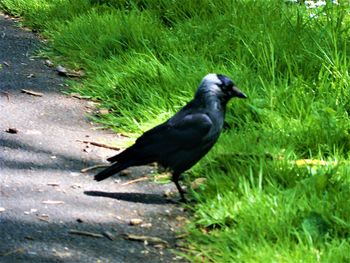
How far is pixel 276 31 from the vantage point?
21.3ft

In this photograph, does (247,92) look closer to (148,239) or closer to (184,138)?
(184,138)

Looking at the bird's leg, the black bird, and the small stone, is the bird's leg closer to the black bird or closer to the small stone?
the black bird

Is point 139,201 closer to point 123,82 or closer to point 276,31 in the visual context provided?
point 123,82

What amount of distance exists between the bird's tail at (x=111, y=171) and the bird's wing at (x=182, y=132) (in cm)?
17

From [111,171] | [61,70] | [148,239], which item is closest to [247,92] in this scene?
[111,171]

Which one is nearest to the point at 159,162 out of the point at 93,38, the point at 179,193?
the point at 179,193

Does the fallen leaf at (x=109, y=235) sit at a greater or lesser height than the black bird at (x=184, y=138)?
lesser

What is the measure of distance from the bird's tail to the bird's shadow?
98 mm

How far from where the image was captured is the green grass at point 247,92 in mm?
4051

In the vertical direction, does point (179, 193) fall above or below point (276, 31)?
below

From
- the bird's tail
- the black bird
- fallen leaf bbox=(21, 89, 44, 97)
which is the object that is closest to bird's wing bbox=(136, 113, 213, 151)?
the black bird

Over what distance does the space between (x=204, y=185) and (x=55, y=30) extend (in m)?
3.92

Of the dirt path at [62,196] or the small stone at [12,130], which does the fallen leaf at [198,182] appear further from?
the small stone at [12,130]

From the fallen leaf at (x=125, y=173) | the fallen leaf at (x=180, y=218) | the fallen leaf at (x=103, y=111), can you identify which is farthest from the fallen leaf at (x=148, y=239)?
the fallen leaf at (x=103, y=111)
